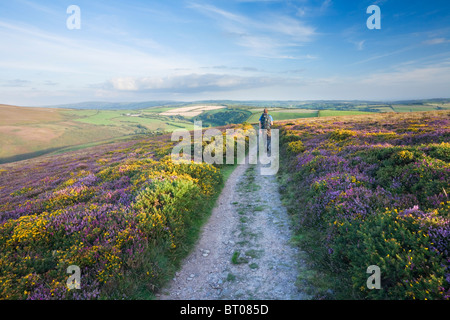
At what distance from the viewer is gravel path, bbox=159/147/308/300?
5.40 metres

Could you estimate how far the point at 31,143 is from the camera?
335ft

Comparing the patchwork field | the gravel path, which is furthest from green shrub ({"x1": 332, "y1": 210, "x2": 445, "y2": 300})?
the gravel path

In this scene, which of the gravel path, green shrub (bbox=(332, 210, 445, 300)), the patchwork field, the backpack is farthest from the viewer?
the backpack

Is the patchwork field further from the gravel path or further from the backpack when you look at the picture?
the backpack

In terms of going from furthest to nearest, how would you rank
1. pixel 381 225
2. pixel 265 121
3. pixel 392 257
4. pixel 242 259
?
pixel 265 121, pixel 242 259, pixel 381 225, pixel 392 257

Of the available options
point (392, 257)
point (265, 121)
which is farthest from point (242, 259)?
point (265, 121)

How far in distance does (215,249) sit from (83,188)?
8670 mm

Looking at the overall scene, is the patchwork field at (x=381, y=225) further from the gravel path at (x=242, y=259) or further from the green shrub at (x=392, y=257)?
the gravel path at (x=242, y=259)

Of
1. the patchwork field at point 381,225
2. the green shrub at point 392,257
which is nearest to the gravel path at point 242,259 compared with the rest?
the patchwork field at point 381,225

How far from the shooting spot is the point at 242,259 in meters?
6.69

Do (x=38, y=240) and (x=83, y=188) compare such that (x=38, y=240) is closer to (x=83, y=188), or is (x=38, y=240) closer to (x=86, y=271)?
(x=86, y=271)

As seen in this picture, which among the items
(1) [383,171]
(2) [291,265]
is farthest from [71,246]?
(1) [383,171]

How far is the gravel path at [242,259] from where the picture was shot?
5398mm

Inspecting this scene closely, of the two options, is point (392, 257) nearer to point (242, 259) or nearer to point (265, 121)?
point (242, 259)
